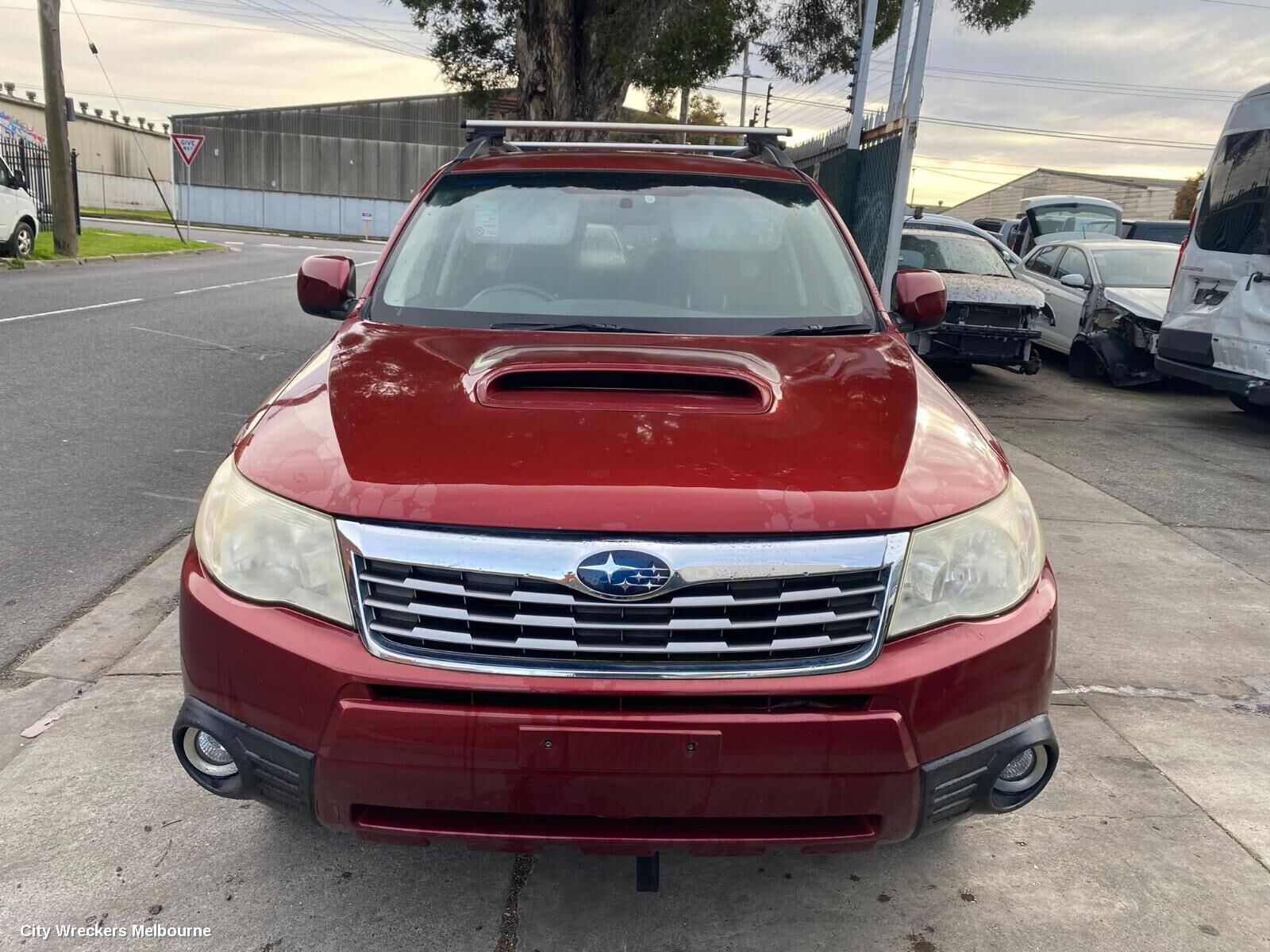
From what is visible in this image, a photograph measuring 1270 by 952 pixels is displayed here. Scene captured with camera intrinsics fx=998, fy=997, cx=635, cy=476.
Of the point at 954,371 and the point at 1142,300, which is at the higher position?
the point at 1142,300

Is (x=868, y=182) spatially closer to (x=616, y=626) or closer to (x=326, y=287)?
(x=326, y=287)

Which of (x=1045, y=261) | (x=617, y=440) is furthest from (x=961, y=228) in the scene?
(x=617, y=440)

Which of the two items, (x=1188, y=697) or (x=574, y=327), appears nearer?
(x=574, y=327)

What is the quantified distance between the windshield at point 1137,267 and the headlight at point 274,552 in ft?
35.5

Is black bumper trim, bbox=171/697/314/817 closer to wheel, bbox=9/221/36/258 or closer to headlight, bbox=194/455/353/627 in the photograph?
headlight, bbox=194/455/353/627

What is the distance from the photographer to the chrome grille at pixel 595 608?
1.83m

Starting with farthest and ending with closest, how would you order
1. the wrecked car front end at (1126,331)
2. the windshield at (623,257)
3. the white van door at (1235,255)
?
the wrecked car front end at (1126,331), the white van door at (1235,255), the windshield at (623,257)

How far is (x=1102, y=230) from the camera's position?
19.8 metres

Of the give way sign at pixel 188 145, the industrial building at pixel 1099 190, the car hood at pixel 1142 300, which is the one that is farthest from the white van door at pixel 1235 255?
the industrial building at pixel 1099 190

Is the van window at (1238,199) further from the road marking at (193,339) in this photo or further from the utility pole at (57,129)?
the utility pole at (57,129)

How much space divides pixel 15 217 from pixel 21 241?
52cm

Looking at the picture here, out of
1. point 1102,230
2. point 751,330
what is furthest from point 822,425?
point 1102,230

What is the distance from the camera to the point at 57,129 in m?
18.6

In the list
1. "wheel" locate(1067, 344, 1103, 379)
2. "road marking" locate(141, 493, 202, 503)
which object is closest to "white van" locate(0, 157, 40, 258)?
Result: "road marking" locate(141, 493, 202, 503)
